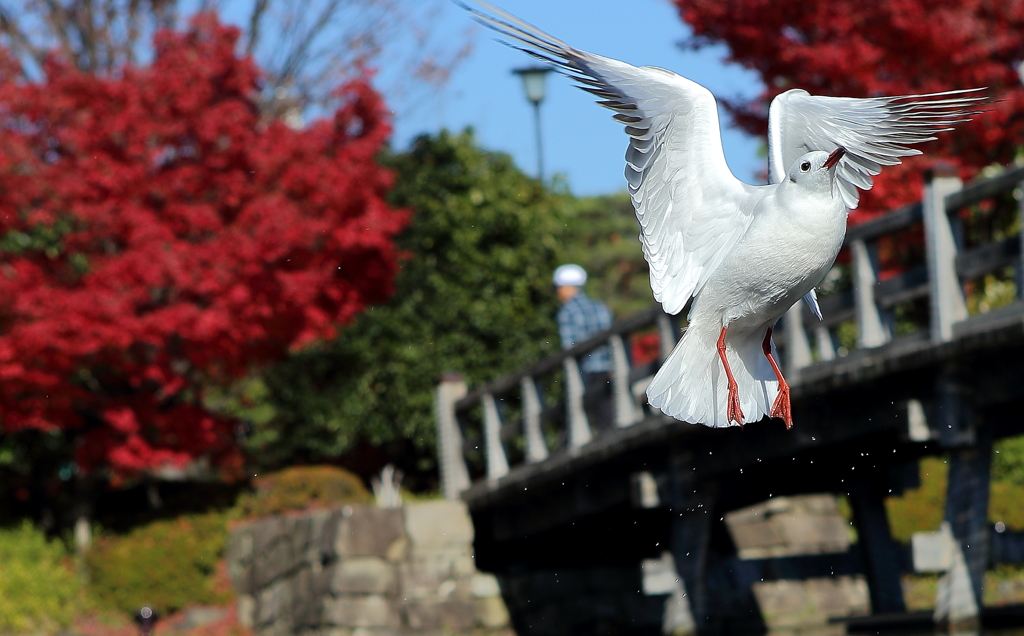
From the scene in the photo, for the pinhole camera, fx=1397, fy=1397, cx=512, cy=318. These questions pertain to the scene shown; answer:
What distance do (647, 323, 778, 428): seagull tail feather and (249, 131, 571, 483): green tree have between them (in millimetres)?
10647

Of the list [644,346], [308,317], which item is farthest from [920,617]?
[644,346]

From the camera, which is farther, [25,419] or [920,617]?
[25,419]

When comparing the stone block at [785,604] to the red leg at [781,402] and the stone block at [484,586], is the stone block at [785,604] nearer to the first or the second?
the stone block at [484,586]

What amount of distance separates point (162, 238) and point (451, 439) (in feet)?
10.0

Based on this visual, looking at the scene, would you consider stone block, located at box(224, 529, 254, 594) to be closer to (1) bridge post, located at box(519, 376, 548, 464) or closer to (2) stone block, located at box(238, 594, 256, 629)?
(2) stone block, located at box(238, 594, 256, 629)

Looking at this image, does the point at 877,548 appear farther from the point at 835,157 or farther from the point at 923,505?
the point at 835,157

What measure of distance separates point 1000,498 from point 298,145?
24.1ft

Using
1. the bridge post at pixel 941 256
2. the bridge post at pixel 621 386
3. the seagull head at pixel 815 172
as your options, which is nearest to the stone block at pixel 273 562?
the bridge post at pixel 621 386

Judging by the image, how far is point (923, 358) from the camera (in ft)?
27.2

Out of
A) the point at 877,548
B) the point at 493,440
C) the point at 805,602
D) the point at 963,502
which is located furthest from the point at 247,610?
the point at 963,502

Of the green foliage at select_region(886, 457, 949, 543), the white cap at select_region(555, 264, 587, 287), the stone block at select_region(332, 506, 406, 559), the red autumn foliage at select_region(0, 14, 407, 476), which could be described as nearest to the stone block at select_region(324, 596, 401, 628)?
the stone block at select_region(332, 506, 406, 559)

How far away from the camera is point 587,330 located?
417 inches

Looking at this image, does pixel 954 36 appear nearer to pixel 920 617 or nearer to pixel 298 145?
pixel 920 617

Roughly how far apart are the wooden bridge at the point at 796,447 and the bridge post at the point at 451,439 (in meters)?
0.02
